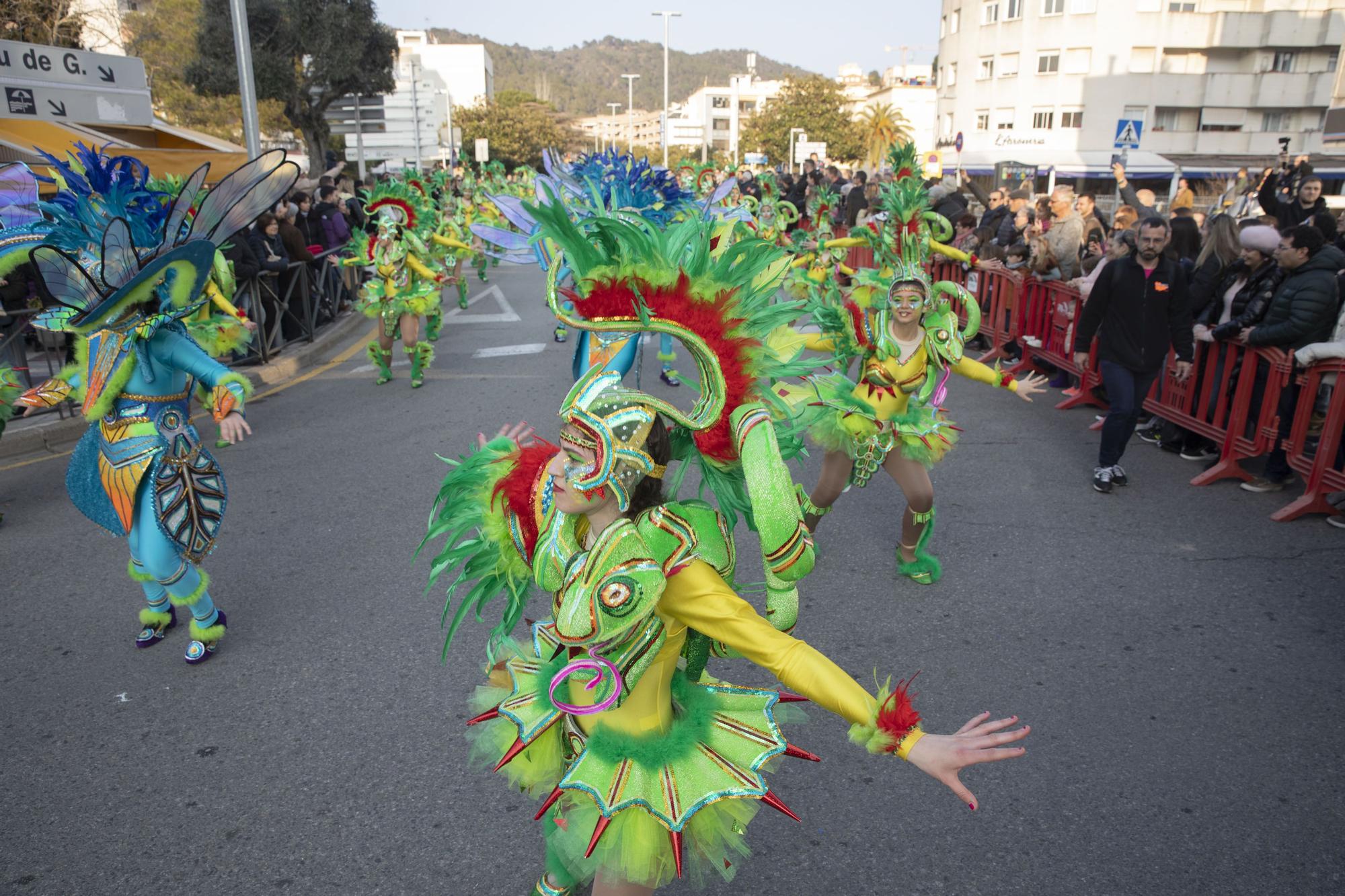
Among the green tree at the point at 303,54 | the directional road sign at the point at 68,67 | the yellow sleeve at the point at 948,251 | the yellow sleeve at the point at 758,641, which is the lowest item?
the yellow sleeve at the point at 758,641

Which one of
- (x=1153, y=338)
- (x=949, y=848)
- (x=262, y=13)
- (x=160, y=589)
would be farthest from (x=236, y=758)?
(x=262, y=13)

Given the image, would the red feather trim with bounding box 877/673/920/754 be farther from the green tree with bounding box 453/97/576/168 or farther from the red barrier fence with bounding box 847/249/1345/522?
the green tree with bounding box 453/97/576/168

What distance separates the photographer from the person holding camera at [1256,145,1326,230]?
29.4 ft

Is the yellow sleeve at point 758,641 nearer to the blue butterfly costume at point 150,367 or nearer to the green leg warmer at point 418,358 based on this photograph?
the blue butterfly costume at point 150,367

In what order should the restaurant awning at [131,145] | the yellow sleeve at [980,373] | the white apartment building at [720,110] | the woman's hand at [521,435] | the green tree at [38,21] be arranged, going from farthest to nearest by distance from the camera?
1. the white apartment building at [720,110]
2. the green tree at [38,21]
3. the restaurant awning at [131,145]
4. the yellow sleeve at [980,373]
5. the woman's hand at [521,435]

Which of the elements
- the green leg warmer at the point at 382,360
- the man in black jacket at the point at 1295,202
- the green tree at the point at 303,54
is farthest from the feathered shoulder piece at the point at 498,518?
the green tree at the point at 303,54

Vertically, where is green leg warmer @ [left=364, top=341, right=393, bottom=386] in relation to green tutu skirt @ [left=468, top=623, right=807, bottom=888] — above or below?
below

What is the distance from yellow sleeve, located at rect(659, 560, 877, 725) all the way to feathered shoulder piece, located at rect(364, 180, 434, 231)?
8.85m

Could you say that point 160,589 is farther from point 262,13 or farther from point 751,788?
point 262,13

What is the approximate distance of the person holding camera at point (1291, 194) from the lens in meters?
8.95

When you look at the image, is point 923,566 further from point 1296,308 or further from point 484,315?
point 484,315

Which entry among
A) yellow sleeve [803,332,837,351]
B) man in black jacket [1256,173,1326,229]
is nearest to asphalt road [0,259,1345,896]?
yellow sleeve [803,332,837,351]

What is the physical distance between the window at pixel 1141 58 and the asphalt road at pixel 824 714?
51.8 meters

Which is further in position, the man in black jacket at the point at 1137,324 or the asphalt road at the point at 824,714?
the man in black jacket at the point at 1137,324
